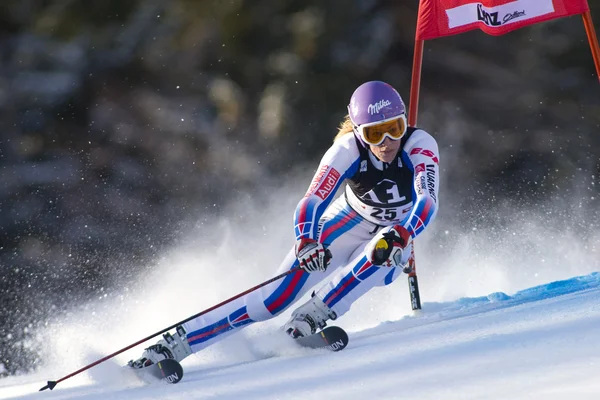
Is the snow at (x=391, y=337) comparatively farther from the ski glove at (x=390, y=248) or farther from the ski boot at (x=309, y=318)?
the ski glove at (x=390, y=248)

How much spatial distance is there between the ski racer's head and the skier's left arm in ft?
0.29

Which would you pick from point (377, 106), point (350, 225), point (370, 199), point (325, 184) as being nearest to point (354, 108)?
point (377, 106)

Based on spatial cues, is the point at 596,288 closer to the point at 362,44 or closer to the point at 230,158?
the point at 362,44

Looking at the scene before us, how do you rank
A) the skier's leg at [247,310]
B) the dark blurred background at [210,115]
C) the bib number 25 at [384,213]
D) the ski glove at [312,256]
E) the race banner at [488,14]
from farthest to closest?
the dark blurred background at [210,115]
the race banner at [488,14]
the bib number 25 at [384,213]
the skier's leg at [247,310]
the ski glove at [312,256]

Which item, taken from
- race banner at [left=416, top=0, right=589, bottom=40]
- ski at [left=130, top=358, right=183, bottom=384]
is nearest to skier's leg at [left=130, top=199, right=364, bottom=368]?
ski at [left=130, top=358, right=183, bottom=384]

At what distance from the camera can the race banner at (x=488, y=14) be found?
5859 mm

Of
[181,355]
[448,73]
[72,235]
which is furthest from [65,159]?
[181,355]

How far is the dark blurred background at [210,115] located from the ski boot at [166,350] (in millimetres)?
6170

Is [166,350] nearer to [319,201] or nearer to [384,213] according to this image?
[319,201]

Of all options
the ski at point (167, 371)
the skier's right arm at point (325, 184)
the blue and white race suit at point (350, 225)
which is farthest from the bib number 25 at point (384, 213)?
the ski at point (167, 371)

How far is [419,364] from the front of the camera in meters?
3.15

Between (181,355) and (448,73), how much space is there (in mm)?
Result: 7425

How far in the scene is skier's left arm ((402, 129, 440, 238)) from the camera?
4.24 m

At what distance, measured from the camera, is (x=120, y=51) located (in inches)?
440
